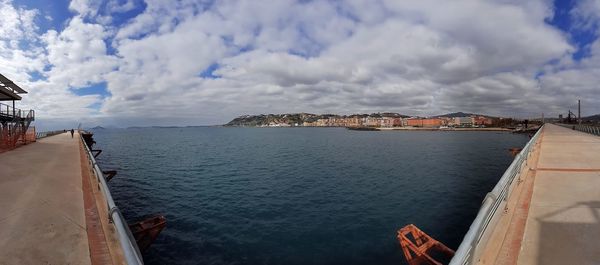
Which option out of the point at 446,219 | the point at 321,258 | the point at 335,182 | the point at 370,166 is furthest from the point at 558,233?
the point at 370,166

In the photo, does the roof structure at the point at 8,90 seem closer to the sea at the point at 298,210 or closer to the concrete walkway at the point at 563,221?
the sea at the point at 298,210

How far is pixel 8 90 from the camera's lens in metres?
24.2

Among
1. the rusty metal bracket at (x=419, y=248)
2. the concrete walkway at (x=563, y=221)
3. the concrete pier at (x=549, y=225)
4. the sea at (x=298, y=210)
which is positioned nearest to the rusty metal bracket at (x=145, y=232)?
the sea at (x=298, y=210)

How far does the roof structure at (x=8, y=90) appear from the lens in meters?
23.1

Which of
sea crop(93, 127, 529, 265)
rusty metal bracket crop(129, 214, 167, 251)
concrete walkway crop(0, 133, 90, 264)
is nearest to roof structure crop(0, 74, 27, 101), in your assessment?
sea crop(93, 127, 529, 265)

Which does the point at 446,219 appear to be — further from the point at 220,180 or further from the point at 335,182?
the point at 220,180

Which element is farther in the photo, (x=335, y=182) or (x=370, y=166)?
(x=370, y=166)

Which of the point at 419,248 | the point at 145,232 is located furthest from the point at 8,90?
the point at 419,248

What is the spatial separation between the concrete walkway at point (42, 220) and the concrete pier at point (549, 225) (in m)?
6.95

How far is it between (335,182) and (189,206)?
36.4 ft

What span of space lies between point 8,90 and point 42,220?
25603 millimetres

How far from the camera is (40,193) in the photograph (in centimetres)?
936

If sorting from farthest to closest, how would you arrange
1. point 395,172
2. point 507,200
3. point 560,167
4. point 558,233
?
point 395,172 → point 560,167 → point 507,200 → point 558,233

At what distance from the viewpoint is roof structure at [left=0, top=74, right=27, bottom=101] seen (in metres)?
23.1
